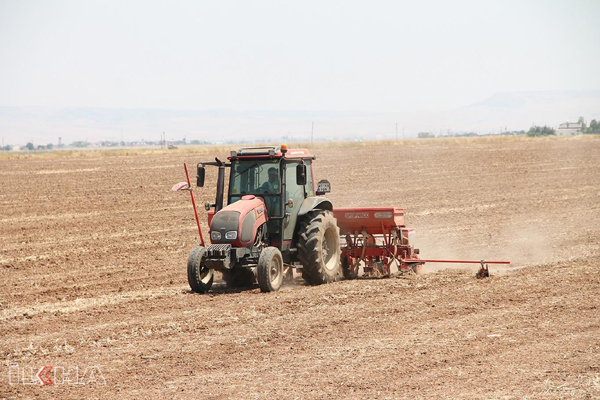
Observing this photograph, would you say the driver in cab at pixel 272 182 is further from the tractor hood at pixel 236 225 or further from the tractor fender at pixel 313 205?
the tractor fender at pixel 313 205

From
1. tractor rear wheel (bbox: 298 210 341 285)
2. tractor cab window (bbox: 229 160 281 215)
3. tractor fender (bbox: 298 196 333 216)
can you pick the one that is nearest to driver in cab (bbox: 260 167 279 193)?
tractor cab window (bbox: 229 160 281 215)

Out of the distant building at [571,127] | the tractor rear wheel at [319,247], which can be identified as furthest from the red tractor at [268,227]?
the distant building at [571,127]

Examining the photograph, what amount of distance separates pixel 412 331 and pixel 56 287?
6.40m

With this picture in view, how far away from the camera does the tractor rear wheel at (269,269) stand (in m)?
10.8

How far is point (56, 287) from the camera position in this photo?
12.4 meters

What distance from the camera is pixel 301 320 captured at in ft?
30.5

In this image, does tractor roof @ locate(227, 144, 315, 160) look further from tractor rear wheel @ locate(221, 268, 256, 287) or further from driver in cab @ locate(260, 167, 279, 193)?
tractor rear wheel @ locate(221, 268, 256, 287)

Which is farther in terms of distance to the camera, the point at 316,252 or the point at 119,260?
the point at 119,260

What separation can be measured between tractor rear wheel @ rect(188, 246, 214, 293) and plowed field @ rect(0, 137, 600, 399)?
0.56ft

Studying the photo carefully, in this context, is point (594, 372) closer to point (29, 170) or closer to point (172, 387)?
point (172, 387)

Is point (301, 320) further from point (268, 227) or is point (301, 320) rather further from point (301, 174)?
point (301, 174)

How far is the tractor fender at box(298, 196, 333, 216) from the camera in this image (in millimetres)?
11803

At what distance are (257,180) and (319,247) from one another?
1.39 meters

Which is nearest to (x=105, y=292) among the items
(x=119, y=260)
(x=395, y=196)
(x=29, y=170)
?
(x=119, y=260)
